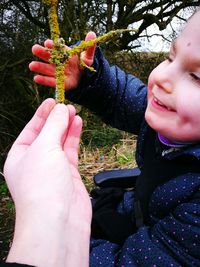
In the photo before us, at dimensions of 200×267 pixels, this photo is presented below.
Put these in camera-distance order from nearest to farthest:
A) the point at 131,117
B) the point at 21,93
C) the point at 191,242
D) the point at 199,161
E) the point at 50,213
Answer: the point at 50,213 → the point at 191,242 → the point at 199,161 → the point at 131,117 → the point at 21,93

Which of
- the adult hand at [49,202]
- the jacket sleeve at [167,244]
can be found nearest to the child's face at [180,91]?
the jacket sleeve at [167,244]

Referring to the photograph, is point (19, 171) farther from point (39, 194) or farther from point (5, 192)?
point (5, 192)

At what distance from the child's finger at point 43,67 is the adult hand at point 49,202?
13.5 inches

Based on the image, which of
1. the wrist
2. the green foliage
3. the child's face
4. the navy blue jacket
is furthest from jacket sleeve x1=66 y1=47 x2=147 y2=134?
the green foliage

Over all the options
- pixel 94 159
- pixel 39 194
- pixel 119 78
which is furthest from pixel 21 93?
pixel 39 194

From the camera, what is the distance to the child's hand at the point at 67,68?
122 cm

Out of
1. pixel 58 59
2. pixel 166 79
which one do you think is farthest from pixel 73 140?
pixel 166 79

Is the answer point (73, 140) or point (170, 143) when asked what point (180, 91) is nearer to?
point (170, 143)

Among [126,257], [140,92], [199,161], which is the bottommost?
[126,257]

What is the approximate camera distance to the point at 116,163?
3.13 metres

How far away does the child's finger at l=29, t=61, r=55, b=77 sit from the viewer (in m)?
1.26

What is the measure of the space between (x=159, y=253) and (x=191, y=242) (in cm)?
9

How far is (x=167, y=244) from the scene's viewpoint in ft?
3.48

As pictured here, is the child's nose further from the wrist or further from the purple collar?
the wrist
